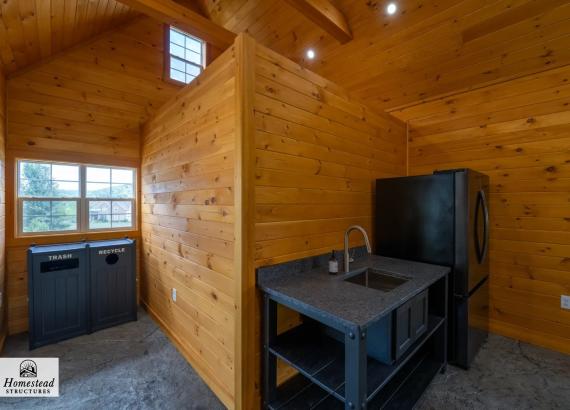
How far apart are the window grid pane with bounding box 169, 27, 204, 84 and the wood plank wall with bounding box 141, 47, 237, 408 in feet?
4.68

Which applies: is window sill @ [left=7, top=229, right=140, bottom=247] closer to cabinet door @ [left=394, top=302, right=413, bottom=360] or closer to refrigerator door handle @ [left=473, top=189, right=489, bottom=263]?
cabinet door @ [left=394, top=302, right=413, bottom=360]

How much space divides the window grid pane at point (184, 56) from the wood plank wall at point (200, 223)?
1.43 m

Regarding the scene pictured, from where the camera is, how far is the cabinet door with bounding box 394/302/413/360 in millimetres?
Result: 1456

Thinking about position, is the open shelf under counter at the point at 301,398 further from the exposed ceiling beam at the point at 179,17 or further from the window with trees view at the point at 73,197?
the exposed ceiling beam at the point at 179,17

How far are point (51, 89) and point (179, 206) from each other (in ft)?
7.37

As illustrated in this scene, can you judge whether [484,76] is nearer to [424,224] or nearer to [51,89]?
[424,224]

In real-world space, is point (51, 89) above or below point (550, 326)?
above

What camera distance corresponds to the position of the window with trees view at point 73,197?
2934 millimetres

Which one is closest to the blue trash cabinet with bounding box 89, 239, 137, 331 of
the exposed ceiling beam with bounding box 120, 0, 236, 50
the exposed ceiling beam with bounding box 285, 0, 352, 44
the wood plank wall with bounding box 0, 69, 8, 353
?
the wood plank wall with bounding box 0, 69, 8, 353

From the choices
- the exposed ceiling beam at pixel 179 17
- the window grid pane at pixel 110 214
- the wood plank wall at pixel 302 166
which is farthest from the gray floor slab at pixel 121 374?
the exposed ceiling beam at pixel 179 17

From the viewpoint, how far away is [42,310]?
2.54 metres

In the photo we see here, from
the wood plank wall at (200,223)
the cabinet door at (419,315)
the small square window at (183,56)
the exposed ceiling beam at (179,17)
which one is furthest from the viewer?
the small square window at (183,56)

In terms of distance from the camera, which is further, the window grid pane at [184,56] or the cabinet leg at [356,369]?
the window grid pane at [184,56]

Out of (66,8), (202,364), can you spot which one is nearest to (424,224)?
(202,364)
